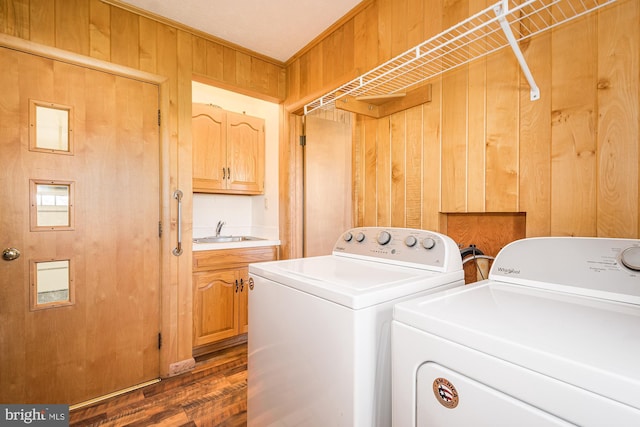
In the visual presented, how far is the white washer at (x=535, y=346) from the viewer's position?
0.47 m

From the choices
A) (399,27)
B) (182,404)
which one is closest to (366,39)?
(399,27)

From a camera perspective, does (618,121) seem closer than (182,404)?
Yes

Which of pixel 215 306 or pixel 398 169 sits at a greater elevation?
pixel 398 169

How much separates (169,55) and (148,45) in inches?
5.0

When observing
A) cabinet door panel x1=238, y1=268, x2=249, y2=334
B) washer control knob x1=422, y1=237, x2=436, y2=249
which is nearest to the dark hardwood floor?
cabinet door panel x1=238, y1=268, x2=249, y2=334

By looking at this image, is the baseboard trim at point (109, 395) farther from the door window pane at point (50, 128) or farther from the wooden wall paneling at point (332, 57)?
the wooden wall paneling at point (332, 57)

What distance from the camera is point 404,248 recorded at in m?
1.25

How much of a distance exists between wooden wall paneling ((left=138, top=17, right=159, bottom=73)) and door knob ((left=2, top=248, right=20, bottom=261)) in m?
1.27

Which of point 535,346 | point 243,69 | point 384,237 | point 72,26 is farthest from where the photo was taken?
point 243,69

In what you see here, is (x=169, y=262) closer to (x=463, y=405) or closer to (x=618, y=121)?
(x=463, y=405)

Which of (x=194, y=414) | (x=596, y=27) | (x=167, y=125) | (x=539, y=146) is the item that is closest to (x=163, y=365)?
(x=194, y=414)

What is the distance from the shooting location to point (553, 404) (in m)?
0.49

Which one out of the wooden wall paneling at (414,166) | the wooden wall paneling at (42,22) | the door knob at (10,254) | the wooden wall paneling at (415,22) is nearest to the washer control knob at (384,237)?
the wooden wall paneling at (414,166)

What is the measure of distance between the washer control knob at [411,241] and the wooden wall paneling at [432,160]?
286 mm
